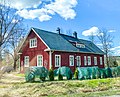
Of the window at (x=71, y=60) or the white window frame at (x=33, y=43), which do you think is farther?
the window at (x=71, y=60)

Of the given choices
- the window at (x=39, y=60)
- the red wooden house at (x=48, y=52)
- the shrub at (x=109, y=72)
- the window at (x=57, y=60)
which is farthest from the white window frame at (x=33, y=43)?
the shrub at (x=109, y=72)

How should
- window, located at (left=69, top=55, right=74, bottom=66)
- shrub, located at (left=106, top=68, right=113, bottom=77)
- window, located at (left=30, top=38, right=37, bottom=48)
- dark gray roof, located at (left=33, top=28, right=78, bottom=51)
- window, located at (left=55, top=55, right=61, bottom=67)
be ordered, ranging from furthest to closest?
window, located at (left=69, top=55, right=74, bottom=66), window, located at (left=30, top=38, right=37, bottom=48), dark gray roof, located at (left=33, top=28, right=78, bottom=51), window, located at (left=55, top=55, right=61, bottom=67), shrub, located at (left=106, top=68, right=113, bottom=77)

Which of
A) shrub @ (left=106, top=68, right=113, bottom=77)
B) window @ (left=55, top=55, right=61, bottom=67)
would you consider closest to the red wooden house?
window @ (left=55, top=55, right=61, bottom=67)

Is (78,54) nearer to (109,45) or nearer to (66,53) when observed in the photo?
(66,53)

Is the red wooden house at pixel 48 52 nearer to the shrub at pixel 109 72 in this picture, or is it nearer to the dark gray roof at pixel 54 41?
the dark gray roof at pixel 54 41

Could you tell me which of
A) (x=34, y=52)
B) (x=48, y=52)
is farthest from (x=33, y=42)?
(x=48, y=52)

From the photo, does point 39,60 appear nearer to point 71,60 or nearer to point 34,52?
point 34,52

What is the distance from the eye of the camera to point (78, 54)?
112 ft

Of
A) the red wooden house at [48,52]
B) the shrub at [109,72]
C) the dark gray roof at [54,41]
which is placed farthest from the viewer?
the dark gray roof at [54,41]

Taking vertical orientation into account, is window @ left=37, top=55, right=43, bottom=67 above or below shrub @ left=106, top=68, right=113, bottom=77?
above

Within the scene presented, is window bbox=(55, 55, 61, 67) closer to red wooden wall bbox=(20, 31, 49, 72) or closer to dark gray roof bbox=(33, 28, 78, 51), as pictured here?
dark gray roof bbox=(33, 28, 78, 51)

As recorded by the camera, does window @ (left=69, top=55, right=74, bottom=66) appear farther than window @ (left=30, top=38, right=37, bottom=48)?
Yes

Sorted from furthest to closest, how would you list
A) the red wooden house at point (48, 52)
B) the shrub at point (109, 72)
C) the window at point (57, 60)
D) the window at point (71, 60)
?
the window at point (71, 60)
the window at point (57, 60)
the red wooden house at point (48, 52)
the shrub at point (109, 72)

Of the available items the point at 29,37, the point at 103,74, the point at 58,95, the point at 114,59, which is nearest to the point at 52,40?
the point at 29,37
